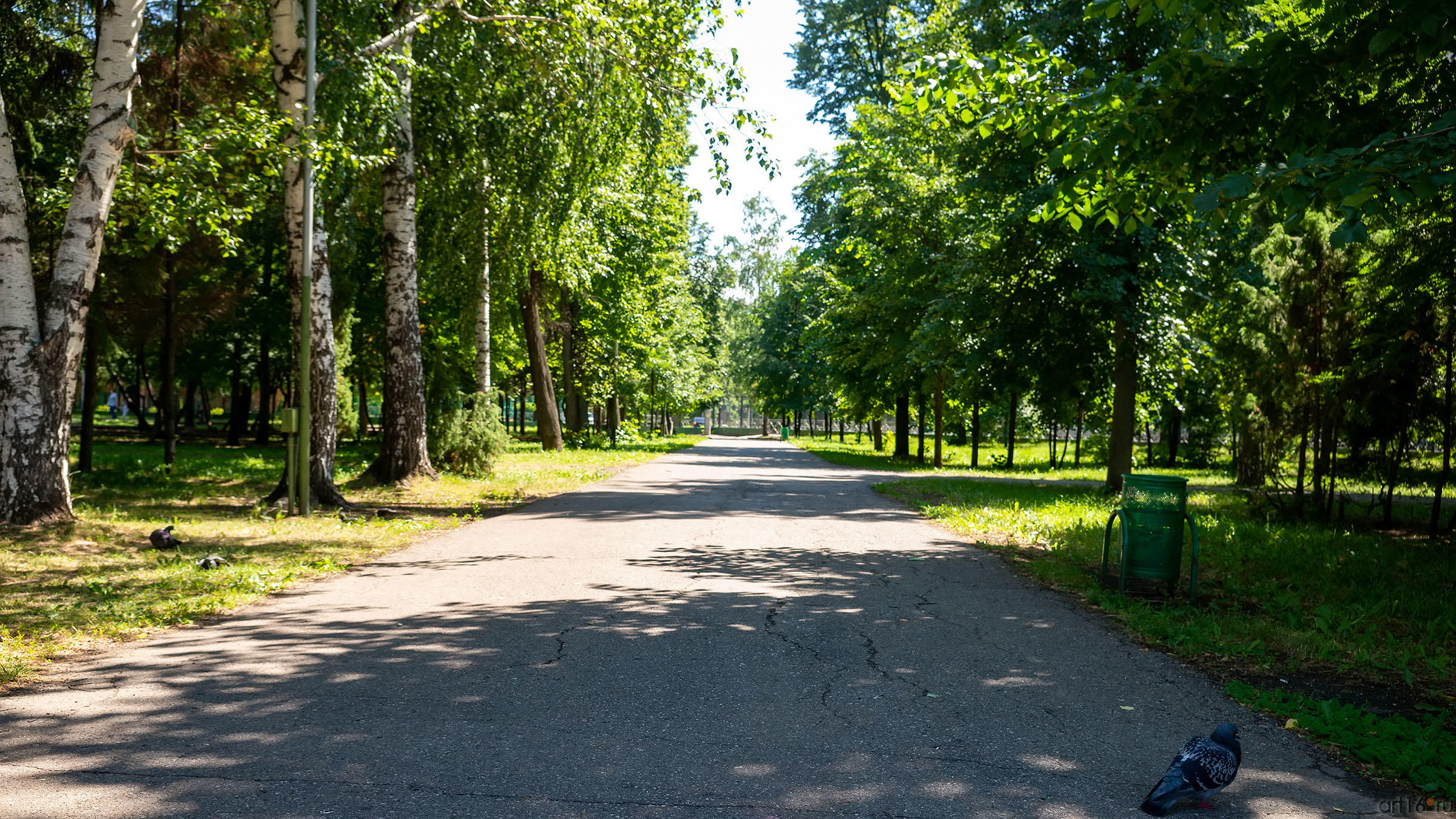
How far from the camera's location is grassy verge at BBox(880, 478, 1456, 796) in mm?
4781

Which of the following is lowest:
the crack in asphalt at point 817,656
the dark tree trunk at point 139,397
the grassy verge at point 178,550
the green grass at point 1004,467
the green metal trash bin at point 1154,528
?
the green grass at point 1004,467

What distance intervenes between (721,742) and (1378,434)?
12412 millimetres

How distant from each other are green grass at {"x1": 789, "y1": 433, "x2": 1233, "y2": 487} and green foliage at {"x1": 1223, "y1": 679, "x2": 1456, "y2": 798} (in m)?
13.0

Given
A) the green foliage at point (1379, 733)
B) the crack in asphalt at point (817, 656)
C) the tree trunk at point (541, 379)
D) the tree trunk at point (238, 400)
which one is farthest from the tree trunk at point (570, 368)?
the green foliage at point (1379, 733)

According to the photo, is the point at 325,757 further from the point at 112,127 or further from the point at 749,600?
the point at 112,127

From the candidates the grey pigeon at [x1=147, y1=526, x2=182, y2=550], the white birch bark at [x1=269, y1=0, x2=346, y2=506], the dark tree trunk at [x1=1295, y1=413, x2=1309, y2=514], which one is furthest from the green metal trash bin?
the white birch bark at [x1=269, y1=0, x2=346, y2=506]

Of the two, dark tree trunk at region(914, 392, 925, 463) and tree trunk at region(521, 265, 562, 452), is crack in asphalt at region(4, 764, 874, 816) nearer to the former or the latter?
tree trunk at region(521, 265, 562, 452)

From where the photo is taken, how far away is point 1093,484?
71.1 feet

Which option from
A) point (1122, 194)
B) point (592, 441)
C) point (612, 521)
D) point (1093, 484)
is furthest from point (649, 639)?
point (592, 441)

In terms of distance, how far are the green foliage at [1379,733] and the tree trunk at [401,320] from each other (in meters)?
12.6

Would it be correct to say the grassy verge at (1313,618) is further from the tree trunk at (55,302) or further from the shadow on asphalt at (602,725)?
the tree trunk at (55,302)

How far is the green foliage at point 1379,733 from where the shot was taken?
409 centimetres

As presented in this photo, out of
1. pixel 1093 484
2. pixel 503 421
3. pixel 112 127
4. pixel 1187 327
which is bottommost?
pixel 1093 484

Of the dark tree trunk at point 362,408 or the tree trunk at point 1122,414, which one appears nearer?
the tree trunk at point 1122,414
